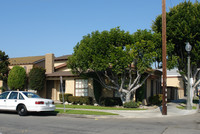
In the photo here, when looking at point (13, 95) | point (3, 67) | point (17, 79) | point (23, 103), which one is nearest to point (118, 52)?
point (23, 103)

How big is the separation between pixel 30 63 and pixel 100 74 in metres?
10.9

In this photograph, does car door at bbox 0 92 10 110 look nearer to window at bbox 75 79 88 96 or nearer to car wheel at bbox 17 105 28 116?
car wheel at bbox 17 105 28 116

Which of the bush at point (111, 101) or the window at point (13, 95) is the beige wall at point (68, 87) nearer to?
the bush at point (111, 101)

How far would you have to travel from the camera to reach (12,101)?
14.7 metres

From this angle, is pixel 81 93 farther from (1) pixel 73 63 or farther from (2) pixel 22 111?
(2) pixel 22 111

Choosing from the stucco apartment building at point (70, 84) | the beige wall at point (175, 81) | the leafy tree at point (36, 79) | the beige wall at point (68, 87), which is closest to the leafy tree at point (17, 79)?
the leafy tree at point (36, 79)

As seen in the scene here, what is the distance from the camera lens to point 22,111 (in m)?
14.3

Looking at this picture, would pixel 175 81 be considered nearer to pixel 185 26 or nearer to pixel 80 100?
pixel 185 26

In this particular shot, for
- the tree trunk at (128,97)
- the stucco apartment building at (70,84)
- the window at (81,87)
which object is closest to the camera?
the tree trunk at (128,97)

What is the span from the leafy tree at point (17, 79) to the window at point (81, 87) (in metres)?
6.34

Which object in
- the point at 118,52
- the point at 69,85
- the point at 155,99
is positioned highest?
the point at 118,52

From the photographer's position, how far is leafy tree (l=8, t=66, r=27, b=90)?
26266 millimetres

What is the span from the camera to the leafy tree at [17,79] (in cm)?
2627

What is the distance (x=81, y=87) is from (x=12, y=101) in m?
10.5
